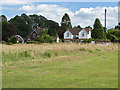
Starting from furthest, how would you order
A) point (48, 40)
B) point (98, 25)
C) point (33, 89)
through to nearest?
point (98, 25), point (48, 40), point (33, 89)

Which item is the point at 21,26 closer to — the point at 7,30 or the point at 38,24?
the point at 38,24

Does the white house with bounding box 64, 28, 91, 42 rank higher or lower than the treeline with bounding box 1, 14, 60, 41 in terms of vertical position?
lower

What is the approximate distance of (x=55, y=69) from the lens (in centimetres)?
1006

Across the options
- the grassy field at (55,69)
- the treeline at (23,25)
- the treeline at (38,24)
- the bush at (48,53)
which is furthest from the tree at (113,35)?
the bush at (48,53)

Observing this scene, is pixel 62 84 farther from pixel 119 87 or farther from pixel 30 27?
pixel 30 27

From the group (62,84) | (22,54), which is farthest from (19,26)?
(62,84)

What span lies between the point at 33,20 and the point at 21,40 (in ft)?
60.8

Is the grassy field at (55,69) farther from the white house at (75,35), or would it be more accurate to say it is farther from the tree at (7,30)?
the white house at (75,35)

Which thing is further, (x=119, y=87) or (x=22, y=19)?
(x=22, y=19)

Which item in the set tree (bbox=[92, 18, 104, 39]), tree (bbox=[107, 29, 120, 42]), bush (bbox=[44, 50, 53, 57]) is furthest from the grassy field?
tree (bbox=[92, 18, 104, 39])

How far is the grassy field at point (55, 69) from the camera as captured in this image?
21.1ft

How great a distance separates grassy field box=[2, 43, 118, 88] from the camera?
253 inches

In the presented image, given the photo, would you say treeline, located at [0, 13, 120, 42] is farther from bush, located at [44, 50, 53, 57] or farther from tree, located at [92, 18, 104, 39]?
bush, located at [44, 50, 53, 57]

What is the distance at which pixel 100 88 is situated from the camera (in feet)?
18.5
